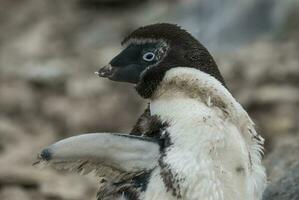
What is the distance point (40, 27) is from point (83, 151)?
19.8 feet

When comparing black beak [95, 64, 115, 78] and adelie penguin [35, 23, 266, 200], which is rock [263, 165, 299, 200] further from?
black beak [95, 64, 115, 78]

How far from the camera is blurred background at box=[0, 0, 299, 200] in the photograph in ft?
18.2

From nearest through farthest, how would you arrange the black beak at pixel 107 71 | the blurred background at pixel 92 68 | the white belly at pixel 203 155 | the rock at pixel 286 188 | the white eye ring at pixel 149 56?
the white belly at pixel 203 155
the white eye ring at pixel 149 56
the black beak at pixel 107 71
the rock at pixel 286 188
the blurred background at pixel 92 68

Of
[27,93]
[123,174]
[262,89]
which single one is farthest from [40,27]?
[123,174]

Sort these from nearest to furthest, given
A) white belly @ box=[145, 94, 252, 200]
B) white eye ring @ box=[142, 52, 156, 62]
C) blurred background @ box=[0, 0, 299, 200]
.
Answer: white belly @ box=[145, 94, 252, 200] → white eye ring @ box=[142, 52, 156, 62] → blurred background @ box=[0, 0, 299, 200]

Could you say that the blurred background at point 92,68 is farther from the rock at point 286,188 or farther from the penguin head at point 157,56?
the penguin head at point 157,56

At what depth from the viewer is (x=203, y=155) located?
2.25m

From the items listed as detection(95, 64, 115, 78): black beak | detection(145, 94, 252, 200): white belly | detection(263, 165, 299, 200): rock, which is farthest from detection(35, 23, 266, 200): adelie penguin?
detection(263, 165, 299, 200): rock

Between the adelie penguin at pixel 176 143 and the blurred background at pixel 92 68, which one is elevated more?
the blurred background at pixel 92 68

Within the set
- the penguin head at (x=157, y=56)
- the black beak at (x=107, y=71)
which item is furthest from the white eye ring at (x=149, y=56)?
the black beak at (x=107, y=71)

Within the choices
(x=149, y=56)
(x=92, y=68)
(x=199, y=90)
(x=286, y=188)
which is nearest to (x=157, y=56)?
(x=149, y=56)

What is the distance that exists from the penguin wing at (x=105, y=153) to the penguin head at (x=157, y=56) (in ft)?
0.59

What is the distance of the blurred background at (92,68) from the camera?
5.55m

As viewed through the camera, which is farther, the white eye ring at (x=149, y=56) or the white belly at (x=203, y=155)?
the white eye ring at (x=149, y=56)
